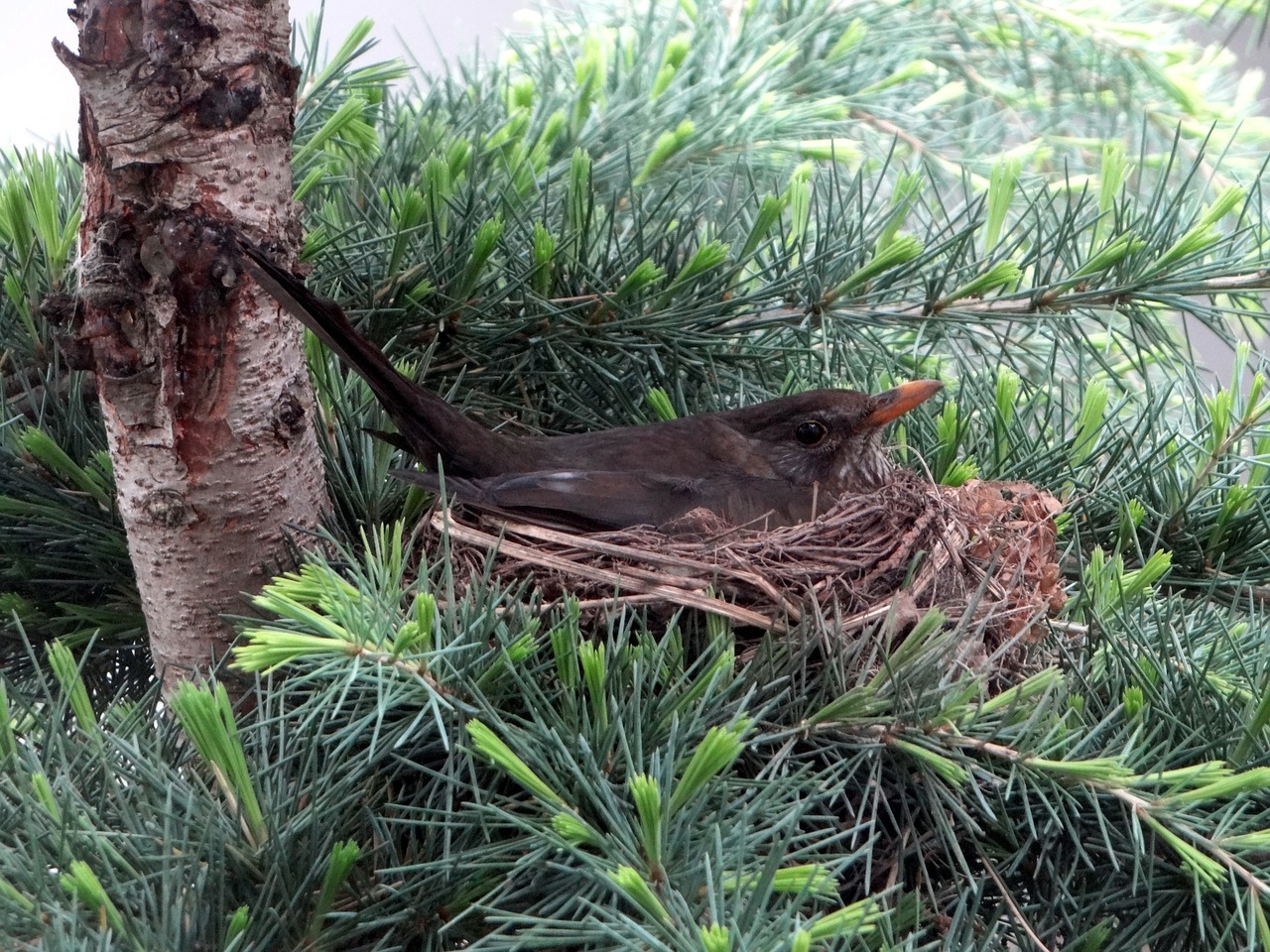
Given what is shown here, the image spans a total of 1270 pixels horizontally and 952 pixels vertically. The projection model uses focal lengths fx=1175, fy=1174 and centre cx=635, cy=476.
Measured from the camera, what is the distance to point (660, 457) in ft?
5.71

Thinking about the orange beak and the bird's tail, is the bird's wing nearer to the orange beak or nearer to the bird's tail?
the bird's tail

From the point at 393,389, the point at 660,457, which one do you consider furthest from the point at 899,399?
the point at 393,389

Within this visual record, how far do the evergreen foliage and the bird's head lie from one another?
0.05 meters

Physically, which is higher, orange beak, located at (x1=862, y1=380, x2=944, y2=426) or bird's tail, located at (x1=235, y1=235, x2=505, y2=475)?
bird's tail, located at (x1=235, y1=235, x2=505, y2=475)

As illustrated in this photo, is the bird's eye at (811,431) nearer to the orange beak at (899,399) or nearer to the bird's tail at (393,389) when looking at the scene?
the orange beak at (899,399)

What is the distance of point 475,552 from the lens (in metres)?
1.49

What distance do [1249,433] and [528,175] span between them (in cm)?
101

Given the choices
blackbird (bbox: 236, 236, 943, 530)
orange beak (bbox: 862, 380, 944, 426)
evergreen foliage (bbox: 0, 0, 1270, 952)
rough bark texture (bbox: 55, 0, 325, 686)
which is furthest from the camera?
orange beak (bbox: 862, 380, 944, 426)

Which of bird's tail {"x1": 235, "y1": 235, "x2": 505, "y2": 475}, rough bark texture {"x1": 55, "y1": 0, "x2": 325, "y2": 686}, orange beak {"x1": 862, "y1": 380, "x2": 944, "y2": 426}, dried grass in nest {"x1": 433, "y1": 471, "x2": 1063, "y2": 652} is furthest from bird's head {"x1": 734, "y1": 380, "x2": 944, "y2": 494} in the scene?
rough bark texture {"x1": 55, "y1": 0, "x2": 325, "y2": 686}

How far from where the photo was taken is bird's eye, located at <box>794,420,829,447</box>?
1.88 metres

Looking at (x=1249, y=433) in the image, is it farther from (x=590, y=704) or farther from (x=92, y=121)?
(x=92, y=121)

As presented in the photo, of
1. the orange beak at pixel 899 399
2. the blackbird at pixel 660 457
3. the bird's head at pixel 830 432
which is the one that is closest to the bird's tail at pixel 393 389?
the blackbird at pixel 660 457

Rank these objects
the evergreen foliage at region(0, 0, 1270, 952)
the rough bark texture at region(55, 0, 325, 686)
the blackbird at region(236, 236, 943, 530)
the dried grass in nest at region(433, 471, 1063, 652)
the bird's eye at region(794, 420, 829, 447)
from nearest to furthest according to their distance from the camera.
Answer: the evergreen foliage at region(0, 0, 1270, 952), the rough bark texture at region(55, 0, 325, 686), the dried grass in nest at region(433, 471, 1063, 652), the blackbird at region(236, 236, 943, 530), the bird's eye at region(794, 420, 829, 447)

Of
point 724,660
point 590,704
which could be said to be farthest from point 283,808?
point 724,660
